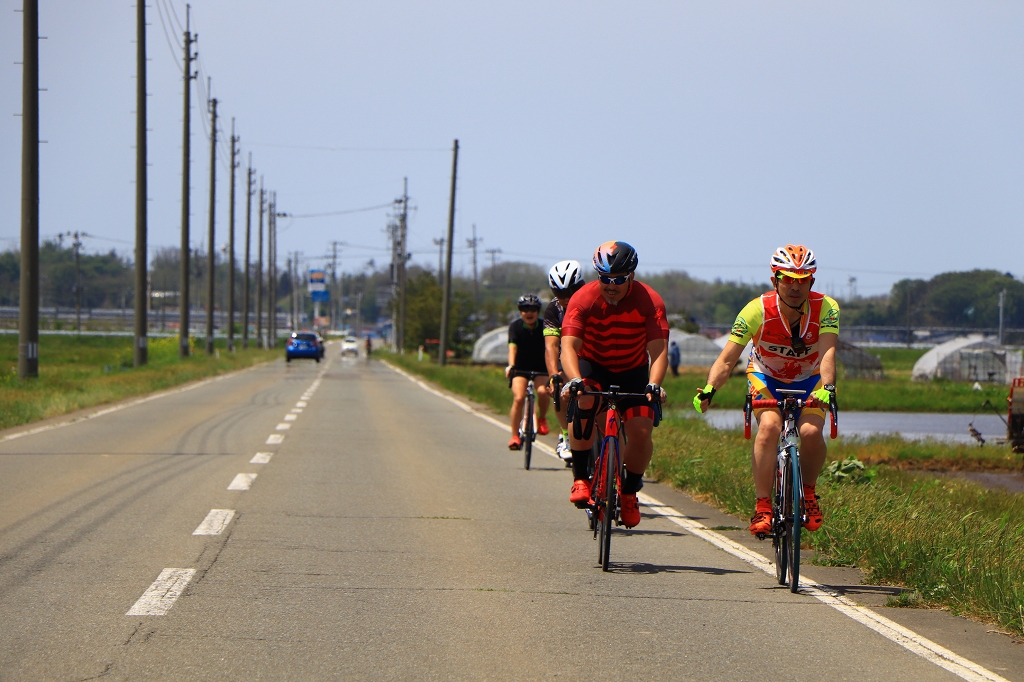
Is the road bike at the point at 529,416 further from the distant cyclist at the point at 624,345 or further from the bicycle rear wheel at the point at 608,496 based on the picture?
the bicycle rear wheel at the point at 608,496

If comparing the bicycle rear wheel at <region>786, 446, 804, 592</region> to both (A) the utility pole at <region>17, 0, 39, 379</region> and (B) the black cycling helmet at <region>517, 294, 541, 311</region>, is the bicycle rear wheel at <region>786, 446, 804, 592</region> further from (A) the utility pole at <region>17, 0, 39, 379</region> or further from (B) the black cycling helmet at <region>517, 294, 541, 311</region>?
(A) the utility pole at <region>17, 0, 39, 379</region>

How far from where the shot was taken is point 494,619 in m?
5.70

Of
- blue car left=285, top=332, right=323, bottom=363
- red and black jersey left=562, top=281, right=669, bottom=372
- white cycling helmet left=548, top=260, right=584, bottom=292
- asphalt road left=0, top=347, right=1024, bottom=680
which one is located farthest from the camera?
blue car left=285, top=332, right=323, bottom=363

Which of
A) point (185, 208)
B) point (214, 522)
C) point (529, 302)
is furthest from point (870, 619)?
point (185, 208)

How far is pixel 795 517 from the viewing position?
20.8 ft

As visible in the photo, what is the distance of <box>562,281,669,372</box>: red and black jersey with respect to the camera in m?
7.09

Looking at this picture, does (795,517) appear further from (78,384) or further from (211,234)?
(211,234)

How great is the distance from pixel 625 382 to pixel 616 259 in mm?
866

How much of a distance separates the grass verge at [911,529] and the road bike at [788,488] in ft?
2.24

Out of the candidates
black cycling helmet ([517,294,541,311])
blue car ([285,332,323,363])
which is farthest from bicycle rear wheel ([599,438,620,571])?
blue car ([285,332,323,363])

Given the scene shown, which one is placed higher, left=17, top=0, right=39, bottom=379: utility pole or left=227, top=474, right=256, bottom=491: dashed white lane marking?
left=17, top=0, right=39, bottom=379: utility pole

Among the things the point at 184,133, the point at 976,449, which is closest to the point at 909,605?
the point at 976,449

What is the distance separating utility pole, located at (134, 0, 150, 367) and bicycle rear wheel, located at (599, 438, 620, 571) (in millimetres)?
29074

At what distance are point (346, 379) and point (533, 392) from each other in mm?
27664
